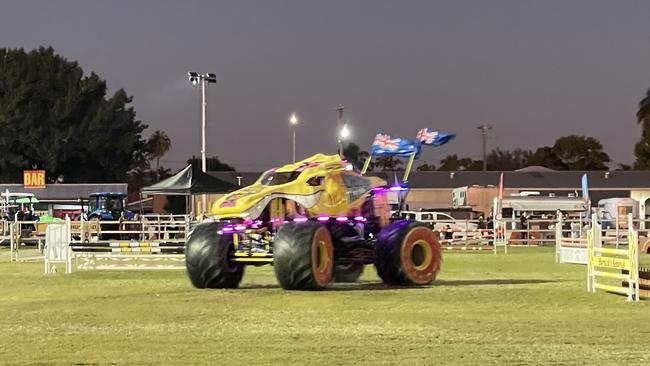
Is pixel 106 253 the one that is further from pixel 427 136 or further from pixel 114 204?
pixel 114 204

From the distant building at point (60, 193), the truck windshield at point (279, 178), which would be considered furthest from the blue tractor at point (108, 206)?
the truck windshield at point (279, 178)

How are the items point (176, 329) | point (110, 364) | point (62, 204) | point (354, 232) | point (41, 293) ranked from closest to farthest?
point (110, 364) < point (176, 329) < point (41, 293) < point (354, 232) < point (62, 204)

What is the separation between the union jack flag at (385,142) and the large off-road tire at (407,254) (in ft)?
14.2

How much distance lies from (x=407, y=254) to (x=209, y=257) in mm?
3896

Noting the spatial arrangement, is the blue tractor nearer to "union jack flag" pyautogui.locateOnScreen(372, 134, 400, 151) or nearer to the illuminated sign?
the illuminated sign

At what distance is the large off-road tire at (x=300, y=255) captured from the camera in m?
17.9

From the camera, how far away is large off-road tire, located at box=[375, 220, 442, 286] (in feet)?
64.9

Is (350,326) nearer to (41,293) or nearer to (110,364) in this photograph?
(110,364)

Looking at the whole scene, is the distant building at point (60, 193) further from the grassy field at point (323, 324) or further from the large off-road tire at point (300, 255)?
the large off-road tire at point (300, 255)

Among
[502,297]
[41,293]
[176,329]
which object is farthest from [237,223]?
[176,329]

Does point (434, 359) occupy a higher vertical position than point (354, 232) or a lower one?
lower

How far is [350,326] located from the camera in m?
13.2

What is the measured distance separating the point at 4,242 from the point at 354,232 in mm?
29297

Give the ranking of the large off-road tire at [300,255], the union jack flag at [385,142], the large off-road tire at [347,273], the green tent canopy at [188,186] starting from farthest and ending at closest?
the green tent canopy at [188,186] < the union jack flag at [385,142] < the large off-road tire at [347,273] < the large off-road tire at [300,255]
